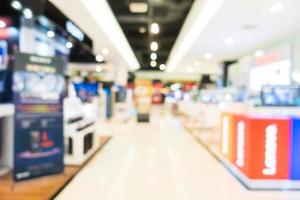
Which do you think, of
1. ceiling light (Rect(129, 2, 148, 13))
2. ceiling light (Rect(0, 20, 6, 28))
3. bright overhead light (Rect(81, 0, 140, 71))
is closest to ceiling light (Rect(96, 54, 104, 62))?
bright overhead light (Rect(81, 0, 140, 71))

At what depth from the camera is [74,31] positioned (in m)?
7.16

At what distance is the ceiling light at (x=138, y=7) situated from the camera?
7.55 metres

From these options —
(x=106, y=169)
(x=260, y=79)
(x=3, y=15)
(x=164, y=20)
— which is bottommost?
(x=106, y=169)

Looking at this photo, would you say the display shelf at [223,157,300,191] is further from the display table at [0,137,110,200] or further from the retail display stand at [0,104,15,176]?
the retail display stand at [0,104,15,176]

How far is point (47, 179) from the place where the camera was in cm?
399

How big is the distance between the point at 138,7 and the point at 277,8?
11.0 ft

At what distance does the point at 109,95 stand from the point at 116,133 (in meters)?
5.10

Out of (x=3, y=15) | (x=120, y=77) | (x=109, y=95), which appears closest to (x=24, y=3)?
(x=3, y=15)

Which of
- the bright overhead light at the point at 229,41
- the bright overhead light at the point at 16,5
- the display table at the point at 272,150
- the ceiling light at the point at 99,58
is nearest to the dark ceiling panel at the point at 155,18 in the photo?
the bright overhead light at the point at 229,41

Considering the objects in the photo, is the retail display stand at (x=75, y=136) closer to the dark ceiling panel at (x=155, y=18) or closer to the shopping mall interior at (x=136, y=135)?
the shopping mall interior at (x=136, y=135)

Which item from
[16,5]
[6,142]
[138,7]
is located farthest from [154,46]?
[6,142]

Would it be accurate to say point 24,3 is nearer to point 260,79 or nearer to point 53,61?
point 53,61

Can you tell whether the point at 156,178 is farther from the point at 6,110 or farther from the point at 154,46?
the point at 154,46

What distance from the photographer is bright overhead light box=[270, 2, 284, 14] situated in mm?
5727
